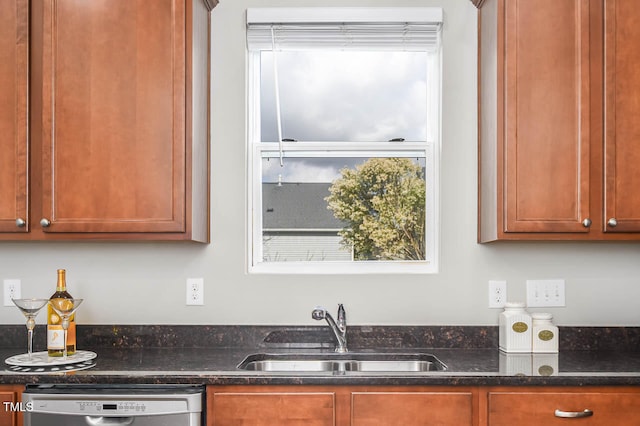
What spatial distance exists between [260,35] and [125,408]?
160 cm

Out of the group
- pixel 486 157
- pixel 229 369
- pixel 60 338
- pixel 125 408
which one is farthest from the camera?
pixel 486 157

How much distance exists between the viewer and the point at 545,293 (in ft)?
8.42

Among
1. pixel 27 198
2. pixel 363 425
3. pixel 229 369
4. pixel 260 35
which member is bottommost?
pixel 363 425

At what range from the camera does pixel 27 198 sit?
2.28m

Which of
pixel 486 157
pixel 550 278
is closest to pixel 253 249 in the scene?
pixel 486 157

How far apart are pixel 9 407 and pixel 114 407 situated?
36 centimetres

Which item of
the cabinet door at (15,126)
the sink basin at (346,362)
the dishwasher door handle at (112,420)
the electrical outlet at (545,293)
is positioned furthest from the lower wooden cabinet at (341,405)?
the cabinet door at (15,126)

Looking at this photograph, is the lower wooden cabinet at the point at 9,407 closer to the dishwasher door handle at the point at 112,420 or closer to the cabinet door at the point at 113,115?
the dishwasher door handle at the point at 112,420

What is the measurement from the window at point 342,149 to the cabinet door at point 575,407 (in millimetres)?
784

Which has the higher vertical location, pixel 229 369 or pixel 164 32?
pixel 164 32

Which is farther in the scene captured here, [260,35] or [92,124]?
[260,35]

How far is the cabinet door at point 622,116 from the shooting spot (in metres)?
2.24

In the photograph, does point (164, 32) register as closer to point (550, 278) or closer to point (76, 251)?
point (76, 251)

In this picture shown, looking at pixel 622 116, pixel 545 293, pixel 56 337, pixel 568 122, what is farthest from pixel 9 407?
pixel 622 116
